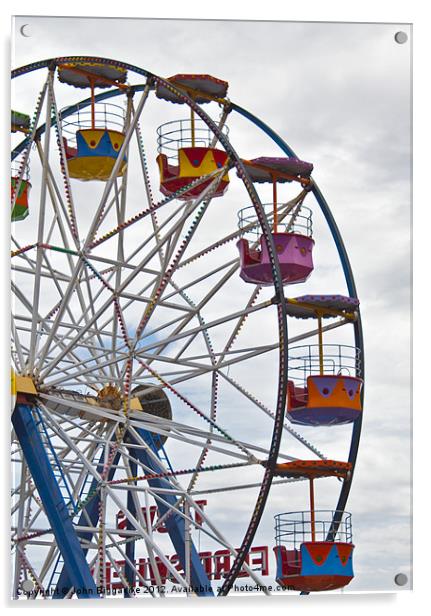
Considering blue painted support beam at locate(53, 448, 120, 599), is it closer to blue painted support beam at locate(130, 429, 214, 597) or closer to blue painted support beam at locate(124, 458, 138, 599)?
blue painted support beam at locate(124, 458, 138, 599)

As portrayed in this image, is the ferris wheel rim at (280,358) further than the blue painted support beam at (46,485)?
No

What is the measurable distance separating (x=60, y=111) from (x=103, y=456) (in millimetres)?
4022

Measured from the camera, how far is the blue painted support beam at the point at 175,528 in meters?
19.3

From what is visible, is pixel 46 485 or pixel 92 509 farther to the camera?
pixel 92 509

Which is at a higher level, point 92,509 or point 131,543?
point 92,509

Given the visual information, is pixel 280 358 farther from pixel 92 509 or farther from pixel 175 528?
pixel 92 509

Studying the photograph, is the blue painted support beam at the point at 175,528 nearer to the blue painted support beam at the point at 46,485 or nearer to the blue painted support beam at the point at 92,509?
the blue painted support beam at the point at 92,509

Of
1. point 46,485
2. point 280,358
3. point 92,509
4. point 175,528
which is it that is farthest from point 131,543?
point 280,358

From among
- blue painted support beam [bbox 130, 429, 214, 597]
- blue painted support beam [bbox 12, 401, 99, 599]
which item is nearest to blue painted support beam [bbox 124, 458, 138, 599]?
blue painted support beam [bbox 130, 429, 214, 597]

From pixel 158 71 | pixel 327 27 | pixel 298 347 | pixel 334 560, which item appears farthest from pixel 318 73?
pixel 334 560

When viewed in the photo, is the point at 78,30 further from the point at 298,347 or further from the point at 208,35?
the point at 298,347

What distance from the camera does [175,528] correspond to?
20484mm

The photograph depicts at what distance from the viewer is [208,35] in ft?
54.4

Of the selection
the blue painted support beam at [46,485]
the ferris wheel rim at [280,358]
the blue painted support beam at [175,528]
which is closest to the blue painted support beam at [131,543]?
the blue painted support beam at [175,528]
